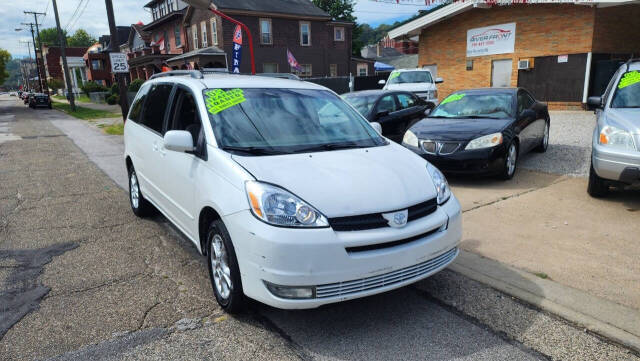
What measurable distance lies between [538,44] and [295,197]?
1931cm

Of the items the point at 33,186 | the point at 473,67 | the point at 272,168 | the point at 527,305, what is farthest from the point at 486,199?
the point at 473,67

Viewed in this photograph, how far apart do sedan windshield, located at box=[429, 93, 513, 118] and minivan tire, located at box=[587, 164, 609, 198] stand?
2.04 meters

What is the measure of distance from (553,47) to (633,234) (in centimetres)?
1610

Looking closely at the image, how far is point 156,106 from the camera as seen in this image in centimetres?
505

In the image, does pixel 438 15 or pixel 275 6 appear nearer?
pixel 438 15

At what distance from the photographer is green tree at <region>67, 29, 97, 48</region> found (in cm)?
12481

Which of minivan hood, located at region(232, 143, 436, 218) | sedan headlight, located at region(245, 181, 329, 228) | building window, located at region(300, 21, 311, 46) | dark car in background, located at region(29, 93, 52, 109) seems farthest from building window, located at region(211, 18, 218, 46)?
sedan headlight, located at region(245, 181, 329, 228)

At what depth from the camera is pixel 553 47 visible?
18.2m

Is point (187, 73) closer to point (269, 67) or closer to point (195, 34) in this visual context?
point (269, 67)

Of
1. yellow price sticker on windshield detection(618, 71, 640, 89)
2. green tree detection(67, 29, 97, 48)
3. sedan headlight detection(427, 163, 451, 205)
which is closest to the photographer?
sedan headlight detection(427, 163, 451, 205)

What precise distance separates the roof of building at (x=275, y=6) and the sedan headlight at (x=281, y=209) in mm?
29686

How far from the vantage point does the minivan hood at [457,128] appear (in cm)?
700

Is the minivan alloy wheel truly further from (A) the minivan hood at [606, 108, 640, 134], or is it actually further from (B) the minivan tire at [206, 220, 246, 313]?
(A) the minivan hood at [606, 108, 640, 134]

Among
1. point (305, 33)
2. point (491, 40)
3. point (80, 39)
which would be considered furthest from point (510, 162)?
point (80, 39)
